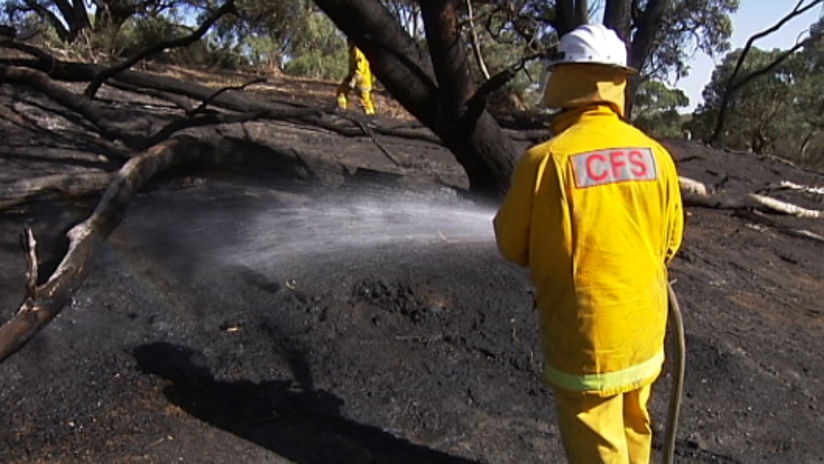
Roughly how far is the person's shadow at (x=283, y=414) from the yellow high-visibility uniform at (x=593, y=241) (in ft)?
2.84

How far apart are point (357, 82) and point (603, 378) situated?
10.8 m

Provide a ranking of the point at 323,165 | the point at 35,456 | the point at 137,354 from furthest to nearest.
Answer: the point at 323,165 → the point at 137,354 → the point at 35,456

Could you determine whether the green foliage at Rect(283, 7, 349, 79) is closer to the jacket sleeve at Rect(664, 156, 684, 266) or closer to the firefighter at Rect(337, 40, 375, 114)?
the firefighter at Rect(337, 40, 375, 114)

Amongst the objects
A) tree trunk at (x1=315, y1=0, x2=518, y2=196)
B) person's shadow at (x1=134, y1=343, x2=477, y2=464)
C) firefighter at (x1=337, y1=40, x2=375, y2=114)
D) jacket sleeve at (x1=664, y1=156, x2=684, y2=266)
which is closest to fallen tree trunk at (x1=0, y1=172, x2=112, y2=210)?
person's shadow at (x1=134, y1=343, x2=477, y2=464)

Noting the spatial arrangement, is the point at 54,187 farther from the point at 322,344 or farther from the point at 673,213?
the point at 673,213

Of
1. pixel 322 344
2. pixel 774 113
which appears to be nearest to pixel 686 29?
pixel 774 113

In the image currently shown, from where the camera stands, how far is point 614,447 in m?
2.68

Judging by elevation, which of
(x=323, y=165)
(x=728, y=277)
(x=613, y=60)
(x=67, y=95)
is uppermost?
(x=613, y=60)

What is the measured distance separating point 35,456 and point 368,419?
1.27 m

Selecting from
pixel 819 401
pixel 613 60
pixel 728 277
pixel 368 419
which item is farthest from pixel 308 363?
pixel 728 277

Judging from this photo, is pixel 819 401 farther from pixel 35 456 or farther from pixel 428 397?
pixel 35 456

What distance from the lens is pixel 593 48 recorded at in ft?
8.73

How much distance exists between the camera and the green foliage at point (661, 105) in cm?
2270

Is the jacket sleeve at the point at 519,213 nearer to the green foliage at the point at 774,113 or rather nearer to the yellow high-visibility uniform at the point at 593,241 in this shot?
the yellow high-visibility uniform at the point at 593,241
